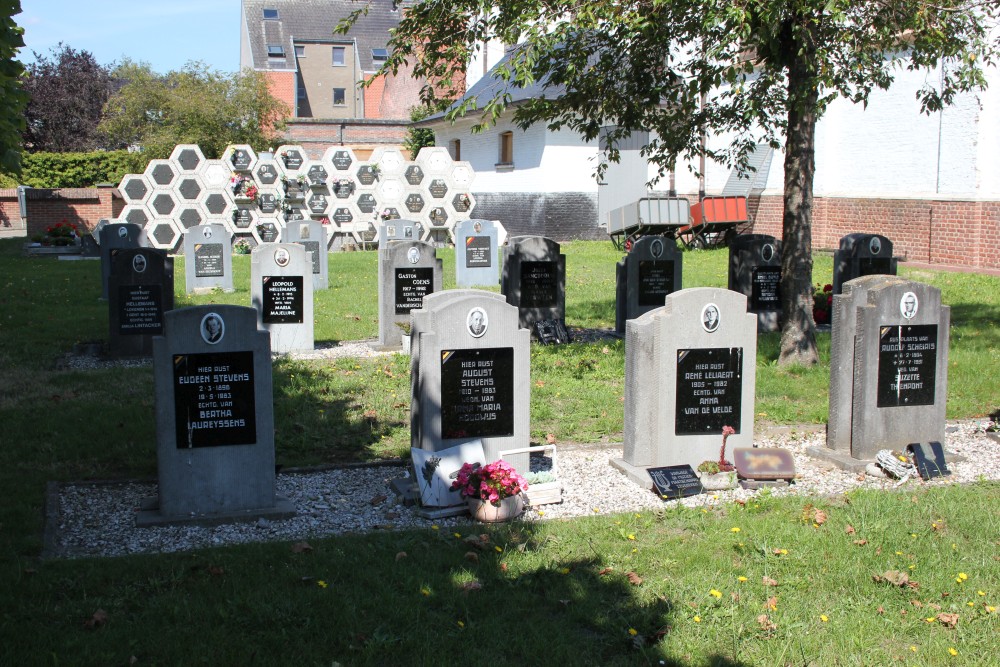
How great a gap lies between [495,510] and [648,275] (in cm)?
803

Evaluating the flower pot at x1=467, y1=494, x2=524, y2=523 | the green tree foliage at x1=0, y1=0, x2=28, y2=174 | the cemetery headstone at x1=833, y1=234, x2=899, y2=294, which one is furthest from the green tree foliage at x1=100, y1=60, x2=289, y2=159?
the flower pot at x1=467, y1=494, x2=524, y2=523

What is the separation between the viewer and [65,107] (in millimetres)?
47750

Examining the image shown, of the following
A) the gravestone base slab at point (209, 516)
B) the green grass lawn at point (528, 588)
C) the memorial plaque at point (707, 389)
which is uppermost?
the memorial plaque at point (707, 389)

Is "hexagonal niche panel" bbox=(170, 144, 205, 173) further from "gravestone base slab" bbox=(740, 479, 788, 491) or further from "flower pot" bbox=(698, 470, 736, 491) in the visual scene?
"gravestone base slab" bbox=(740, 479, 788, 491)

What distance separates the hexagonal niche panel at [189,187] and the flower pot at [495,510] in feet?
74.4

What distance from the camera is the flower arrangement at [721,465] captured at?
686 centimetres

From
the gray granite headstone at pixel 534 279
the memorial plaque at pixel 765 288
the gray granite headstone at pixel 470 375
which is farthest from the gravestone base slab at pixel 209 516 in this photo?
the memorial plaque at pixel 765 288

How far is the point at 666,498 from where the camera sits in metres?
6.58

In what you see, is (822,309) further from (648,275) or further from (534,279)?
(534,279)

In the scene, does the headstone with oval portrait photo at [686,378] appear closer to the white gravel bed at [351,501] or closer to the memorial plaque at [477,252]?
the white gravel bed at [351,501]

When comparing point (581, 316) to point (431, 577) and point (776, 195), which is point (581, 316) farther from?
point (776, 195)

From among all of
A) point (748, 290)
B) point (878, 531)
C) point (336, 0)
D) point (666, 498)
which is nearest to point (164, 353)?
point (666, 498)

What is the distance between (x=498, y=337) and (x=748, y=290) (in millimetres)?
7898

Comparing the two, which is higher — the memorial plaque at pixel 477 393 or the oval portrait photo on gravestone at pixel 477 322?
the oval portrait photo on gravestone at pixel 477 322
